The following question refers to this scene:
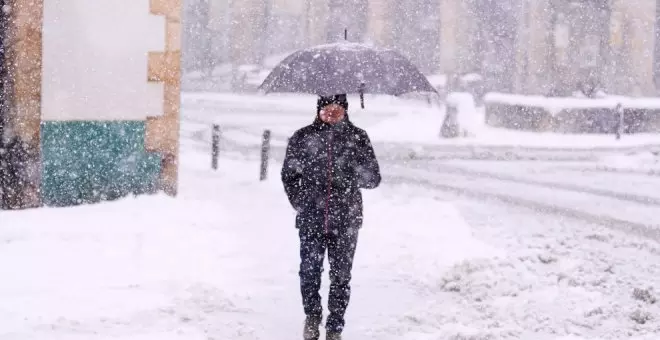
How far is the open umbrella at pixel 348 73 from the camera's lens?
559cm

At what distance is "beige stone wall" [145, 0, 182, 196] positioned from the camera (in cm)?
1102

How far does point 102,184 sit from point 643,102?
65.3ft

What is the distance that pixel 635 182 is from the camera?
630 inches

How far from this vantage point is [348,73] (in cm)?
565

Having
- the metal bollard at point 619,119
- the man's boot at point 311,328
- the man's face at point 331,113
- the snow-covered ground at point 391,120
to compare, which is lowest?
the man's boot at point 311,328

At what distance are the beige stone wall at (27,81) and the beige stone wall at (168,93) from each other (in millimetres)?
1379

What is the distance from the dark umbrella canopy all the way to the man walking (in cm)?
18

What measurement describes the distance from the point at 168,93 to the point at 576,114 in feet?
54.9

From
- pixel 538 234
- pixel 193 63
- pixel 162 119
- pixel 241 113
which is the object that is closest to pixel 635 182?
pixel 538 234

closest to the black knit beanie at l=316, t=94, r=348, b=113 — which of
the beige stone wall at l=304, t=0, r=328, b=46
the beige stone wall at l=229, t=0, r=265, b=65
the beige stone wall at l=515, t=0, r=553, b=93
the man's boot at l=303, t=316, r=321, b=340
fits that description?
the man's boot at l=303, t=316, r=321, b=340

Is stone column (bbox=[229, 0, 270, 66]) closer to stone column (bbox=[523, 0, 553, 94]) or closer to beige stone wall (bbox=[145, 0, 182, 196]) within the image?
stone column (bbox=[523, 0, 553, 94])

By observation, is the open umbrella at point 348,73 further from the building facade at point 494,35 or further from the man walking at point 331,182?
the building facade at point 494,35

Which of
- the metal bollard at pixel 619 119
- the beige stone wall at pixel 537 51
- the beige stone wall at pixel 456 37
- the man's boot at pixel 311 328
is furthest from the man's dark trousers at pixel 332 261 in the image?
the beige stone wall at pixel 456 37

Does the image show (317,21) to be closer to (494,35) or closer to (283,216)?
(494,35)
